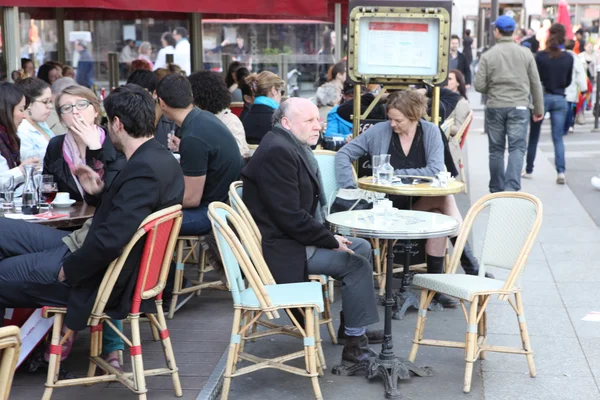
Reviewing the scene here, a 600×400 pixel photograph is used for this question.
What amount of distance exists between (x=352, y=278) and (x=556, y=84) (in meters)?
7.38

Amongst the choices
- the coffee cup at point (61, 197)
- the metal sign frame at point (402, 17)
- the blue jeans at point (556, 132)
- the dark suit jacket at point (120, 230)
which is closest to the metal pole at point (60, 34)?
the blue jeans at point (556, 132)

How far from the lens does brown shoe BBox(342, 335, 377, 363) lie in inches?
185

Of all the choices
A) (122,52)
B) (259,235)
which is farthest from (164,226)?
(122,52)

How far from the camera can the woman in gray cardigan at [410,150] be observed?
5871mm

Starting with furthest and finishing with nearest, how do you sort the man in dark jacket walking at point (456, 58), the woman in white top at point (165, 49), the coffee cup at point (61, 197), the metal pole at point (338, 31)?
the man in dark jacket walking at point (456, 58) → the woman in white top at point (165, 49) → the metal pole at point (338, 31) → the coffee cup at point (61, 197)

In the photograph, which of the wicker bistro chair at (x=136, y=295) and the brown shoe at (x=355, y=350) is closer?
the wicker bistro chair at (x=136, y=295)

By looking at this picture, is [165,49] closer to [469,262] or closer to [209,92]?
[209,92]

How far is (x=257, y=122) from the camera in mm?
7703

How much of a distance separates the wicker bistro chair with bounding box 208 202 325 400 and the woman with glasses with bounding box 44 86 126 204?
3.25 ft

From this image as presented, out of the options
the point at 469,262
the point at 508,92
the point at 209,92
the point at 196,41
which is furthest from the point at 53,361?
the point at 196,41

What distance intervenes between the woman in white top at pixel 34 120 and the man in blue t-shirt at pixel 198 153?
90cm

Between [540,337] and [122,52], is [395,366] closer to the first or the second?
[540,337]

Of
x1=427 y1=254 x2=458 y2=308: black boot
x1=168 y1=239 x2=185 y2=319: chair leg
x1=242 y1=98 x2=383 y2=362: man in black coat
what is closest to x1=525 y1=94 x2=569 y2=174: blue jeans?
x1=427 y1=254 x2=458 y2=308: black boot

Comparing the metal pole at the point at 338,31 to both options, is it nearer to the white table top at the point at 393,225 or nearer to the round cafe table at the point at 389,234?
the white table top at the point at 393,225
